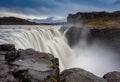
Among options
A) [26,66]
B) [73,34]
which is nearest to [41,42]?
[73,34]

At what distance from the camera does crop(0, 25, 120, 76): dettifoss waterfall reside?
27.3m

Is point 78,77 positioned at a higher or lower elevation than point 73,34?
higher

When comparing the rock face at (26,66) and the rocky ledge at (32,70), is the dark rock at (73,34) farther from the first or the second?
the rock face at (26,66)

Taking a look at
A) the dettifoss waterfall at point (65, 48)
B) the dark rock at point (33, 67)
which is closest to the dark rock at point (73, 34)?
the dettifoss waterfall at point (65, 48)

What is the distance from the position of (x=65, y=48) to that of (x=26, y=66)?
23.4 m

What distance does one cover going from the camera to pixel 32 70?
36.6 ft

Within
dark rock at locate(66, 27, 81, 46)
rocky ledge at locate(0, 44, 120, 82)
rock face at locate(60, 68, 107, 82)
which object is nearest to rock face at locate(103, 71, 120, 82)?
rocky ledge at locate(0, 44, 120, 82)

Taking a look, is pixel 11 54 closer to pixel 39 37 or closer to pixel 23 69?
pixel 23 69

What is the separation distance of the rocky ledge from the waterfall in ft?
31.7

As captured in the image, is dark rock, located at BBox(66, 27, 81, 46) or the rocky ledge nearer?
the rocky ledge

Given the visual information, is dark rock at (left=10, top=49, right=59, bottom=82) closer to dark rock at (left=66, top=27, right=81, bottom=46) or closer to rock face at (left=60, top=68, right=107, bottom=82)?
rock face at (left=60, top=68, right=107, bottom=82)

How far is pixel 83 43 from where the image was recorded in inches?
1634

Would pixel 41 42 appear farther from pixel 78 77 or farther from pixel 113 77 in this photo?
pixel 78 77

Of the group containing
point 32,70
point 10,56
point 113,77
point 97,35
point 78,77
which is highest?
point 10,56
